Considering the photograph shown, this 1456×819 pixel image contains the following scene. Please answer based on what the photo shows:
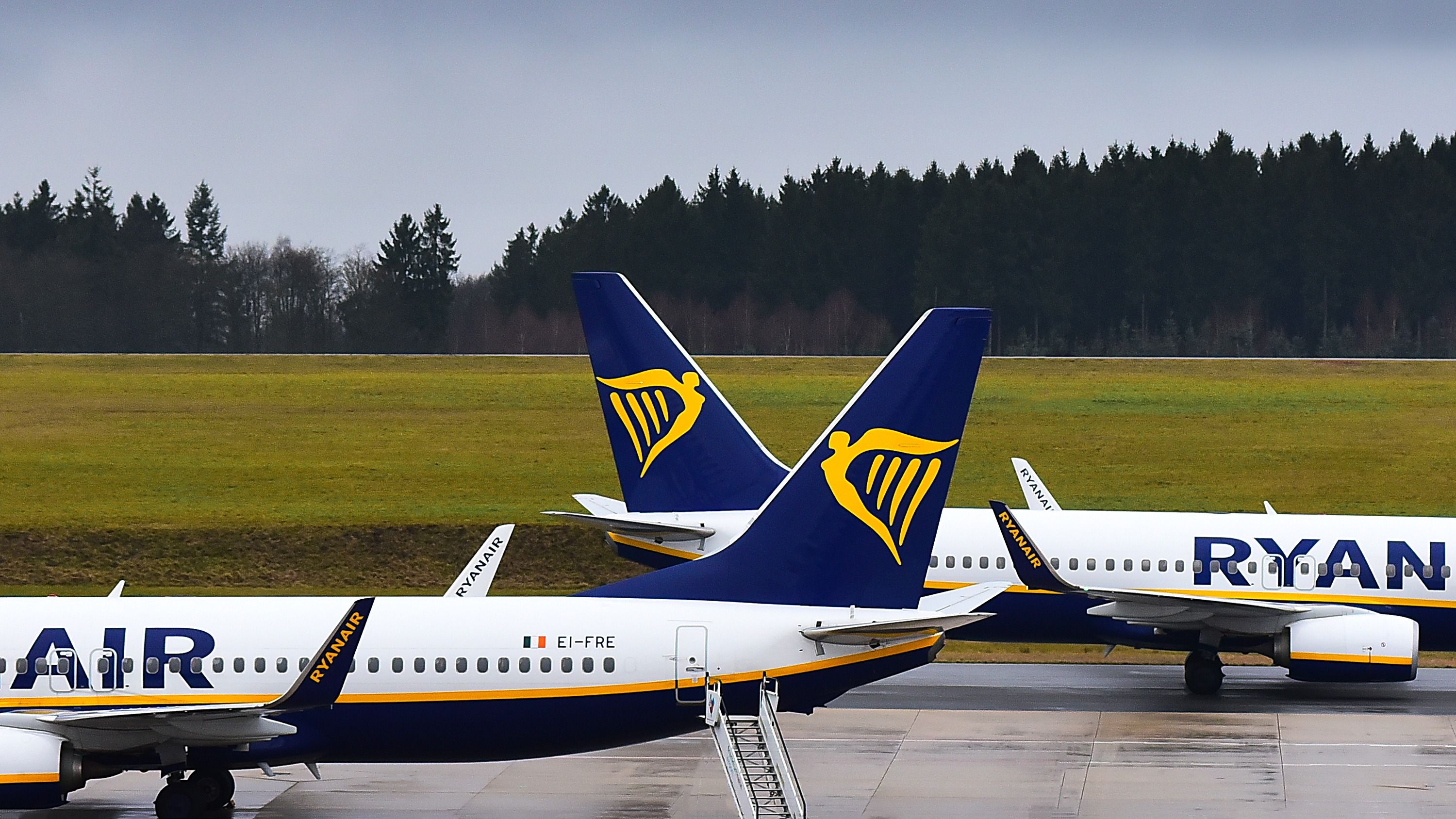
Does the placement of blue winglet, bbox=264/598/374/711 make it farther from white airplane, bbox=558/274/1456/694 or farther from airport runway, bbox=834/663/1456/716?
Result: airport runway, bbox=834/663/1456/716

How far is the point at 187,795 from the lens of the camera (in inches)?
953

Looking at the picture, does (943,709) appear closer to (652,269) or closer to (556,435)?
(556,435)

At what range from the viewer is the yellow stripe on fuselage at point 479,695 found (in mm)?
23656

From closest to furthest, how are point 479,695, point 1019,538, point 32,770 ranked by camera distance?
point 32,770 < point 479,695 < point 1019,538

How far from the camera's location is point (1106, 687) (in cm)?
3731

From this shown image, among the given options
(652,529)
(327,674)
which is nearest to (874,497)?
(327,674)

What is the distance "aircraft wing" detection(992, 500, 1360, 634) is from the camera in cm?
3444

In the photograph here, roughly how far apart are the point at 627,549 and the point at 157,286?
119556mm

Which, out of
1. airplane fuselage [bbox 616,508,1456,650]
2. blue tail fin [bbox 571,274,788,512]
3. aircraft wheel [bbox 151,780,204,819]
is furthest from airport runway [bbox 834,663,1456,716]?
aircraft wheel [bbox 151,780,204,819]

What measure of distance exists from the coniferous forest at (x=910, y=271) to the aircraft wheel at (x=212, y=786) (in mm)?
110047

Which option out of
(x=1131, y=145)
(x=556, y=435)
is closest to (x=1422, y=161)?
(x=1131, y=145)

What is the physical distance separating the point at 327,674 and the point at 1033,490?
83.7ft

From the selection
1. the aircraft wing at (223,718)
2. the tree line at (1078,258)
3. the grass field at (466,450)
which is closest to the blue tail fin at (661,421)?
the aircraft wing at (223,718)

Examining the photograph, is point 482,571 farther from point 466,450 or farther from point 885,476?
point 466,450
